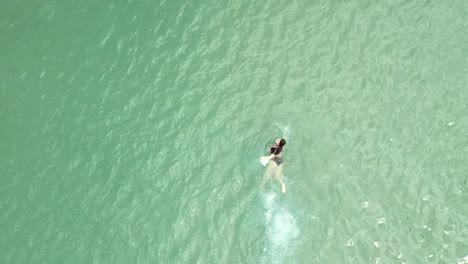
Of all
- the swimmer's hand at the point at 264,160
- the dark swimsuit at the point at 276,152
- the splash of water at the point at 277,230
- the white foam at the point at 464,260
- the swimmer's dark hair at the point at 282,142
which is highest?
the swimmer's dark hair at the point at 282,142

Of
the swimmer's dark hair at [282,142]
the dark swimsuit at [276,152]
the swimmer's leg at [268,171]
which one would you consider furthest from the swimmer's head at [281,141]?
the swimmer's leg at [268,171]

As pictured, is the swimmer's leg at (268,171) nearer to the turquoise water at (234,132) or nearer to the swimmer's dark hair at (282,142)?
the turquoise water at (234,132)

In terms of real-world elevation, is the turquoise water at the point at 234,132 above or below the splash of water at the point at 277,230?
above

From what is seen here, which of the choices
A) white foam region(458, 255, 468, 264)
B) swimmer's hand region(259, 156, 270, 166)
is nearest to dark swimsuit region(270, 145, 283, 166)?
swimmer's hand region(259, 156, 270, 166)

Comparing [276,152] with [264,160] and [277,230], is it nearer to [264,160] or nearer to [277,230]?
[264,160]

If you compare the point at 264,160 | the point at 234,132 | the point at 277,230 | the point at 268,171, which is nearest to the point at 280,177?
the point at 268,171

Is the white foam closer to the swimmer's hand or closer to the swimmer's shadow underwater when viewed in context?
the swimmer's shadow underwater

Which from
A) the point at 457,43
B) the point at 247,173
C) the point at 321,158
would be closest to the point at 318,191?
the point at 321,158
